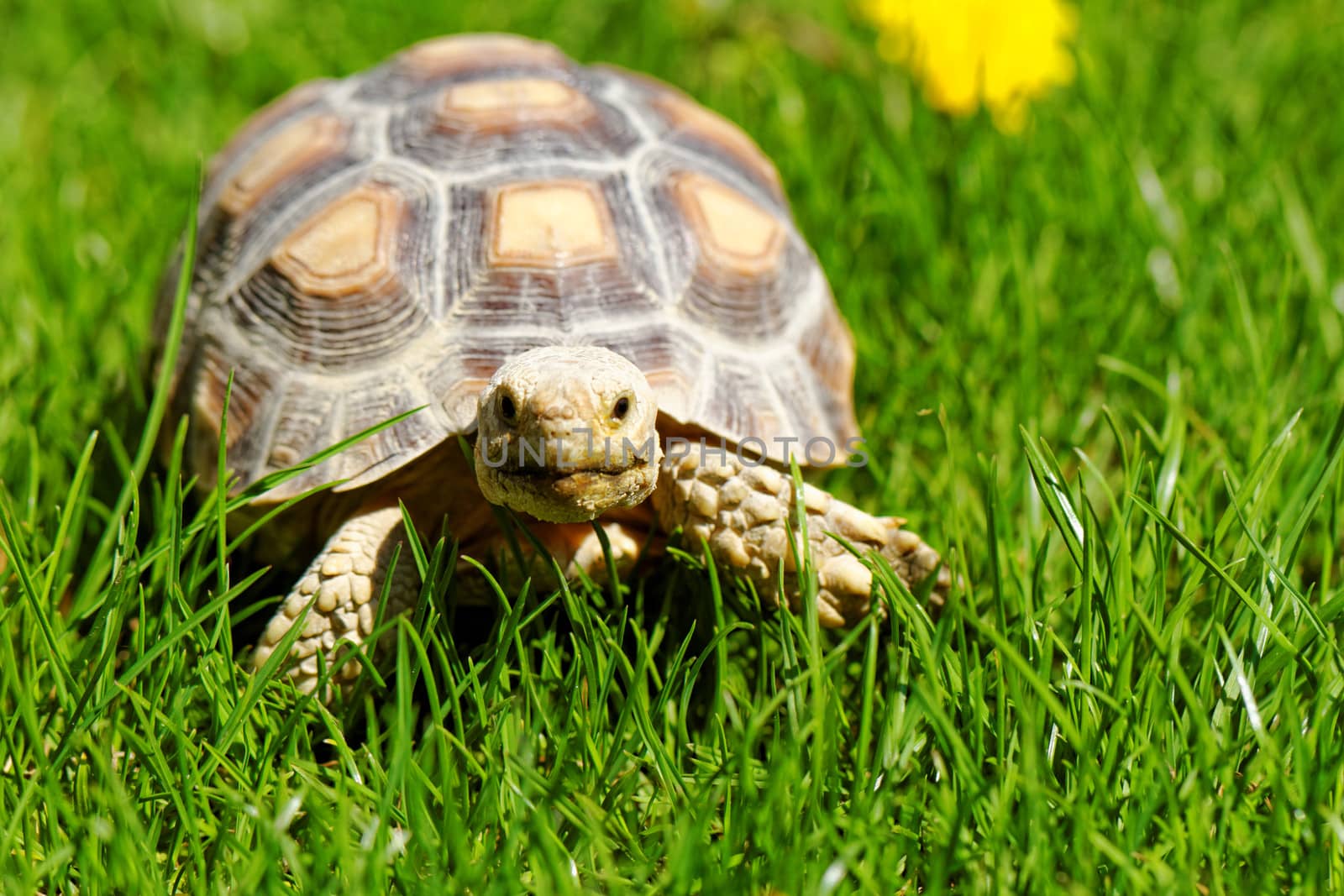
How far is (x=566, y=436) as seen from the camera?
65.8 inches

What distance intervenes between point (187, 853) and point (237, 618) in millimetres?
348

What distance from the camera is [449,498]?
2111mm

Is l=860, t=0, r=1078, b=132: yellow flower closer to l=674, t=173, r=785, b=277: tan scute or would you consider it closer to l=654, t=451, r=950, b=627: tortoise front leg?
l=674, t=173, r=785, b=277: tan scute

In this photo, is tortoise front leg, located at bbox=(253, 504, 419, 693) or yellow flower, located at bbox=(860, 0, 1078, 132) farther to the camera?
yellow flower, located at bbox=(860, 0, 1078, 132)

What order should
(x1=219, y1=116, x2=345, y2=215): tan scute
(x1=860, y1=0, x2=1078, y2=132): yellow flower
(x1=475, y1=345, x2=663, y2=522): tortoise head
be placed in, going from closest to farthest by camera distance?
(x1=475, y1=345, x2=663, y2=522): tortoise head < (x1=219, y1=116, x2=345, y2=215): tan scute < (x1=860, y1=0, x2=1078, y2=132): yellow flower

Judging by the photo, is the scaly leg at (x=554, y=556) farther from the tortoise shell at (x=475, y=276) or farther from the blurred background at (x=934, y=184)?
the blurred background at (x=934, y=184)

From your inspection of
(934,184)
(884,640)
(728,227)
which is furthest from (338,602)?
(934,184)

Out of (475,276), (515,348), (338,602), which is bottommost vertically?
(338,602)

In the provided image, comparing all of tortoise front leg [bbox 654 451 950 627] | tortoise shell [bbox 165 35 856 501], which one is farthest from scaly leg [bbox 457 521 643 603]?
tortoise shell [bbox 165 35 856 501]

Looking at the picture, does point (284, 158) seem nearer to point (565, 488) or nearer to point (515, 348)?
point (515, 348)

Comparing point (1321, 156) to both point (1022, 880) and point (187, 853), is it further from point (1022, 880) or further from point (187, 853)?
point (187, 853)

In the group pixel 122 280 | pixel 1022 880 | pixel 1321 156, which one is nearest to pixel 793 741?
pixel 1022 880

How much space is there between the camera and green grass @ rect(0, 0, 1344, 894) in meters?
1.54

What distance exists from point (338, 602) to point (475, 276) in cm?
62
